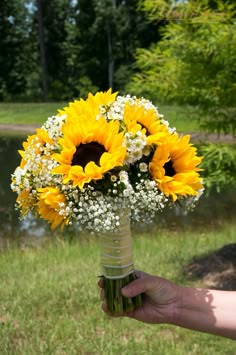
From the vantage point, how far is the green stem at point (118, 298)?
6.82ft

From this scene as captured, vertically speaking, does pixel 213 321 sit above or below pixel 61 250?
above

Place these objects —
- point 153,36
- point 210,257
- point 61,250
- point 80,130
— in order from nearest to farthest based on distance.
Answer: point 80,130
point 210,257
point 61,250
point 153,36

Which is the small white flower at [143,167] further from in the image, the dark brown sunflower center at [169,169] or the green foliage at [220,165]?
the green foliage at [220,165]

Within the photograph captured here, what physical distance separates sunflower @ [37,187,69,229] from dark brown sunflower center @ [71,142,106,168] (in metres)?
0.13

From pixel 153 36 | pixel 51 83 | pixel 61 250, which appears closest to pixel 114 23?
pixel 153 36

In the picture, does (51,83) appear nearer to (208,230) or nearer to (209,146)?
(208,230)

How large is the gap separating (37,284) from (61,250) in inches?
97.0

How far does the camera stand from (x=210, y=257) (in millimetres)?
6914

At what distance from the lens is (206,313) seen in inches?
85.4

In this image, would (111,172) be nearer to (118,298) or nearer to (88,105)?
(88,105)

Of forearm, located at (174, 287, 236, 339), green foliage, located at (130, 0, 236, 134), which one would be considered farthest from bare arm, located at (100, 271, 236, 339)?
green foliage, located at (130, 0, 236, 134)

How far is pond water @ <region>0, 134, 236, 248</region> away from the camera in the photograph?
10.2 meters

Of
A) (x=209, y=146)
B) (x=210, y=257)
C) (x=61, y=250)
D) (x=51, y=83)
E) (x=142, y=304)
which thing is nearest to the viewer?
(x=142, y=304)

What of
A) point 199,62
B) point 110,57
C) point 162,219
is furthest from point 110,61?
point 199,62
